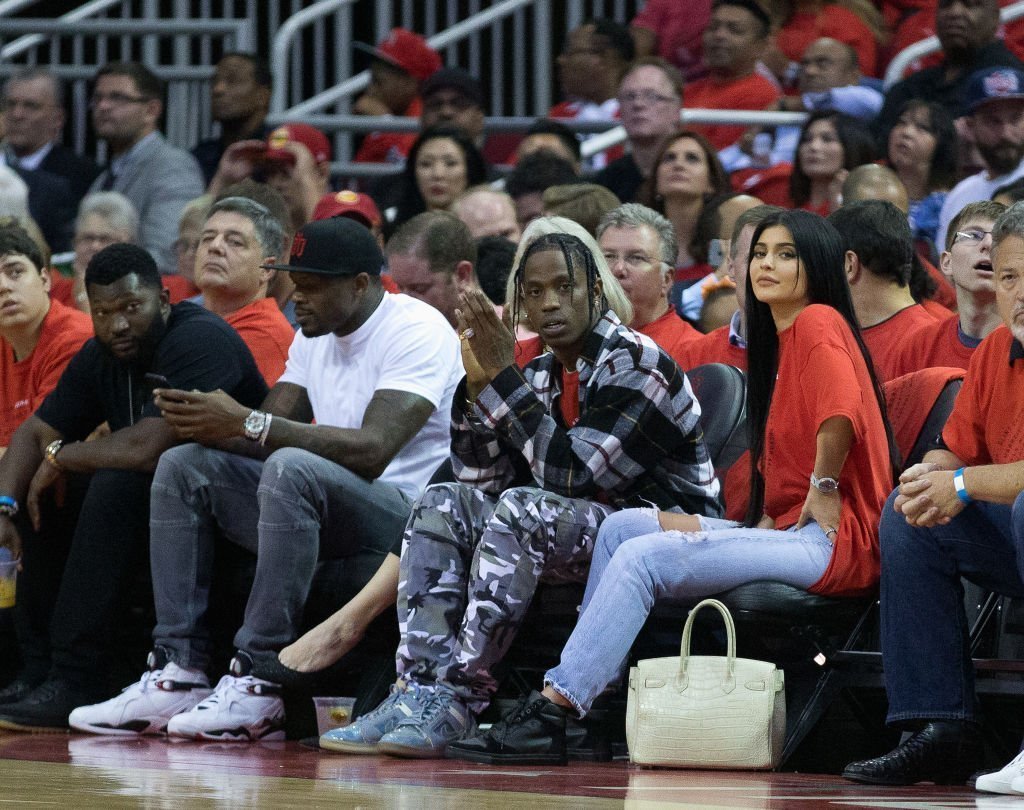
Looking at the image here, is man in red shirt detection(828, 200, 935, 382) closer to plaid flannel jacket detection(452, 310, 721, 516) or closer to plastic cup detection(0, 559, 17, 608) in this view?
plaid flannel jacket detection(452, 310, 721, 516)

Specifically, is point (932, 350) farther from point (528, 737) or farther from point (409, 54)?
point (409, 54)

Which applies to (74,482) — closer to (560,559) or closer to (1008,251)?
(560,559)

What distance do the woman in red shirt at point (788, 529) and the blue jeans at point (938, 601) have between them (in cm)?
37

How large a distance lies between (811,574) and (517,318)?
4.94 feet

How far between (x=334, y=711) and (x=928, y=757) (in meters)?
1.89

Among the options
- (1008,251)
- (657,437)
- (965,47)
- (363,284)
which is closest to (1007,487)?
(1008,251)

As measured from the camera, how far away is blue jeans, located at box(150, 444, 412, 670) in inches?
217

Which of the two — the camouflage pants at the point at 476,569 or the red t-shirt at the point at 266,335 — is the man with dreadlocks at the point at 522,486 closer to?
the camouflage pants at the point at 476,569

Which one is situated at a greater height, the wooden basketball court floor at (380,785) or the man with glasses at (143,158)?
the man with glasses at (143,158)

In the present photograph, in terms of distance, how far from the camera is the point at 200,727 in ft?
18.1

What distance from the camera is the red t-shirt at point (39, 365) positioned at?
270 inches

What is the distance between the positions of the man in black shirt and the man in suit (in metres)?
3.87

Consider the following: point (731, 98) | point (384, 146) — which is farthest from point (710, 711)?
point (384, 146)

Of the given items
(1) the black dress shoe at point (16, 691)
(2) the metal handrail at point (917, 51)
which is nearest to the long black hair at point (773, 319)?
(1) the black dress shoe at point (16, 691)
